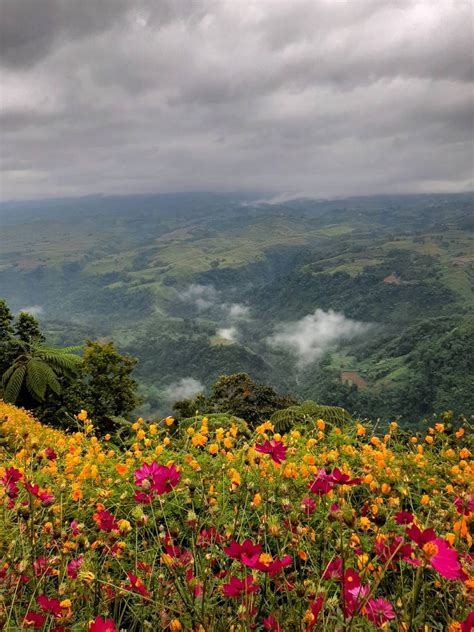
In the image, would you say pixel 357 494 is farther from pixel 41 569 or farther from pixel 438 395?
pixel 438 395

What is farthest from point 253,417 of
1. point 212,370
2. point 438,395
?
point 212,370

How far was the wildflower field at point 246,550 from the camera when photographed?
176 cm

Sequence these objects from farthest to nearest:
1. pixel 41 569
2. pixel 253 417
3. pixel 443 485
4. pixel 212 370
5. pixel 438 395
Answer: pixel 212 370, pixel 438 395, pixel 253 417, pixel 443 485, pixel 41 569

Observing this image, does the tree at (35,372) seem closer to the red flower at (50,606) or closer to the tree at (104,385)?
the tree at (104,385)

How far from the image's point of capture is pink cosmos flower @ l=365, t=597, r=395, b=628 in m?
1.70

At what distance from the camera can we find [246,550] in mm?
1734

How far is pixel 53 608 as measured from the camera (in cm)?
185

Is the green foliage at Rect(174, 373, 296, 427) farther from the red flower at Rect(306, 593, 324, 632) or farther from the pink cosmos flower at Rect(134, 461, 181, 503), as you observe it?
the red flower at Rect(306, 593, 324, 632)

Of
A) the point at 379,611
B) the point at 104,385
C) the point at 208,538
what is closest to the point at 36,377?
the point at 104,385

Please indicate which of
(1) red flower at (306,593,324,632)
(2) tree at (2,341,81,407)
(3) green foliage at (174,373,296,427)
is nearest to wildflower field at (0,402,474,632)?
(1) red flower at (306,593,324,632)

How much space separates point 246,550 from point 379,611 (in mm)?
589

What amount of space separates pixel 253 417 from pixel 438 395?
346 feet

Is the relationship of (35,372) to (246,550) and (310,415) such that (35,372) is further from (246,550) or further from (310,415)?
(246,550)

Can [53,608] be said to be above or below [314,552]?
above
